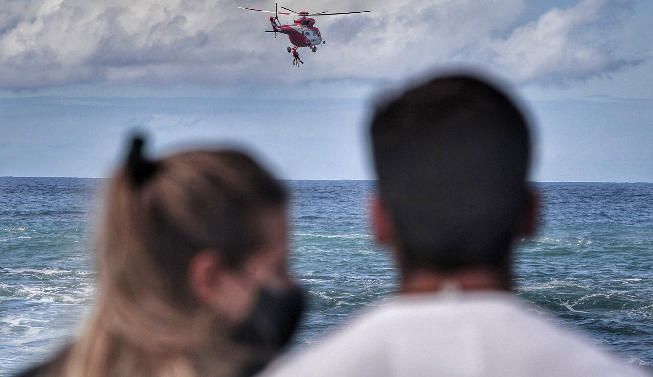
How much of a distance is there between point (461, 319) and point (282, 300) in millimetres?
494

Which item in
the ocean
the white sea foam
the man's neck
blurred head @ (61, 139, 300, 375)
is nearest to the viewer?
the man's neck

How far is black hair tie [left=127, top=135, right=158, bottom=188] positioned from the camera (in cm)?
164

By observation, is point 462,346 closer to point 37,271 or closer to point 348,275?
point 348,275

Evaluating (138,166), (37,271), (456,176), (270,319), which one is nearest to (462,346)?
(456,176)

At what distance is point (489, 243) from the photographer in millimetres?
A: 1303

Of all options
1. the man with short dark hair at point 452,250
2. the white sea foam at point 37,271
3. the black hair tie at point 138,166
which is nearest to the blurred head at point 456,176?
the man with short dark hair at point 452,250

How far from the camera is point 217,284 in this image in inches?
63.5

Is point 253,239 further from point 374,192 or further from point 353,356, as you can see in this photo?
point 353,356

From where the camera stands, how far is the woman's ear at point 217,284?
160 centimetres

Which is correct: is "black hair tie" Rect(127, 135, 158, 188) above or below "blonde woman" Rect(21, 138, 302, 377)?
above

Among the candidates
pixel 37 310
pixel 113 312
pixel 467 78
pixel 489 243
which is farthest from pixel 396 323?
pixel 37 310

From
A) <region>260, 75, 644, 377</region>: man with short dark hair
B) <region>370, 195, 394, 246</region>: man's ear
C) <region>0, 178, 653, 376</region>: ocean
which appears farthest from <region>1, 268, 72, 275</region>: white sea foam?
<region>260, 75, 644, 377</region>: man with short dark hair

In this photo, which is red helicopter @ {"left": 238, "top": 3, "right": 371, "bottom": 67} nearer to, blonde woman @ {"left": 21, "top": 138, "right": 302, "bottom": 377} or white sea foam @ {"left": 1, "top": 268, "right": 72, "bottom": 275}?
white sea foam @ {"left": 1, "top": 268, "right": 72, "bottom": 275}

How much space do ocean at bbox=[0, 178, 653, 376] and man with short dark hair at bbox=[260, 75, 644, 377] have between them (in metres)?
0.67
